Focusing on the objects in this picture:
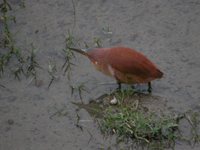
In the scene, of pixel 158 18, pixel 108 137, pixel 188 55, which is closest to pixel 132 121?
pixel 108 137

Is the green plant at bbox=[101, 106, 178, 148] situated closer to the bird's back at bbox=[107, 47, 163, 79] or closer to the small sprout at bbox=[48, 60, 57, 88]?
the bird's back at bbox=[107, 47, 163, 79]

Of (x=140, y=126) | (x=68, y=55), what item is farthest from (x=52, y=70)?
(x=140, y=126)

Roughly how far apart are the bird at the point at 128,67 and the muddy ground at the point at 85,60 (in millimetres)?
126

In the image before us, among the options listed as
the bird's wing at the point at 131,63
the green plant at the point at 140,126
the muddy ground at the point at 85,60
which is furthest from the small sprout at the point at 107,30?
the green plant at the point at 140,126

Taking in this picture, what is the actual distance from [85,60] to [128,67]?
0.48 meters

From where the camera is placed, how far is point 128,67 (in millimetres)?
3371

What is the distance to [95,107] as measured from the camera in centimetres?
338

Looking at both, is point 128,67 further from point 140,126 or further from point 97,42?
point 97,42

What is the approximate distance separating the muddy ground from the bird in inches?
4.9

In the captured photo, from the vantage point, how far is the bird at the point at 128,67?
337 centimetres

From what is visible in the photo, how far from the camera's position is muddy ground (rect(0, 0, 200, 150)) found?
3234 millimetres

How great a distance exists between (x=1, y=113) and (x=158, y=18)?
139 cm

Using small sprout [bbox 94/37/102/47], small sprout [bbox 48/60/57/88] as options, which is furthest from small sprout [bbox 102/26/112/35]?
small sprout [bbox 48/60/57/88]

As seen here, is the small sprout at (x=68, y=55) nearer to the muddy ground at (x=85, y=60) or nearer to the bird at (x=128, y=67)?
the muddy ground at (x=85, y=60)
